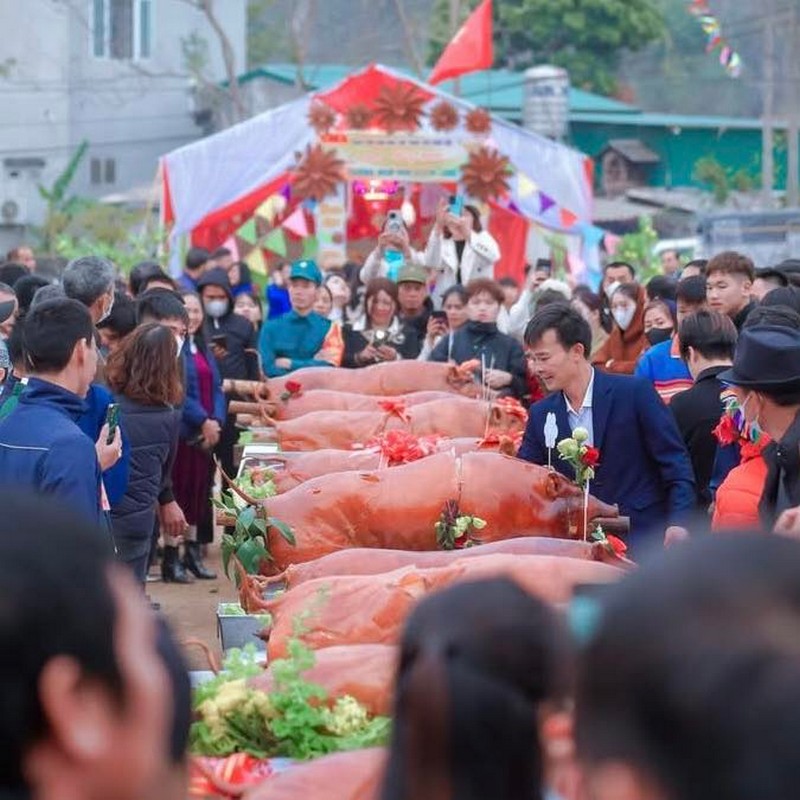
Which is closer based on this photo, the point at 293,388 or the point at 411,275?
the point at 293,388

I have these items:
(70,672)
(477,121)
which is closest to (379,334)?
(477,121)

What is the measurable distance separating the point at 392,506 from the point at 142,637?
4.58 m

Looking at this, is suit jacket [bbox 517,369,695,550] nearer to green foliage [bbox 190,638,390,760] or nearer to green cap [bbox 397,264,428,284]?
green foliage [bbox 190,638,390,760]

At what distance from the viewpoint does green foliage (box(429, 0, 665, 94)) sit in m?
42.7

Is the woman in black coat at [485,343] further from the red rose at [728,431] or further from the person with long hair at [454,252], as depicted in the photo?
the red rose at [728,431]

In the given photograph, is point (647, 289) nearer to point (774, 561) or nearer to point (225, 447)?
point (225, 447)

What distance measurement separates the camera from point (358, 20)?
48.8m

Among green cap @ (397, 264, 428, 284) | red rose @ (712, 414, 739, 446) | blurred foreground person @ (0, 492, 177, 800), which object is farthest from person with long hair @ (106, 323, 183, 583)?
blurred foreground person @ (0, 492, 177, 800)

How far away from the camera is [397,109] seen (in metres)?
19.6

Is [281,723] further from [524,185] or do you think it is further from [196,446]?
[524,185]

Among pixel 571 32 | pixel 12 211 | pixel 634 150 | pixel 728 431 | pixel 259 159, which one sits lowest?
pixel 728 431

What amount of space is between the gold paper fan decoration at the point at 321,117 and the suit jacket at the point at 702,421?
1225cm

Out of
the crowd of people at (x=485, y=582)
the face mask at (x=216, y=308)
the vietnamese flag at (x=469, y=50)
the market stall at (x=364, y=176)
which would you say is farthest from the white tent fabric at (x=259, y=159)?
the face mask at (x=216, y=308)

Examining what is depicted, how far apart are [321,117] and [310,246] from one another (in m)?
1.57
